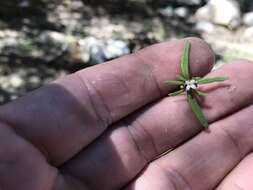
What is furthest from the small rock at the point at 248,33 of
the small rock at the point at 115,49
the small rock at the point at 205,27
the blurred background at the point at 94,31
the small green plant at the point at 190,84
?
the small green plant at the point at 190,84

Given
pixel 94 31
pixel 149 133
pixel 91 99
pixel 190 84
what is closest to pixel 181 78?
pixel 190 84

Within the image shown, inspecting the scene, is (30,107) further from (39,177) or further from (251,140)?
(251,140)

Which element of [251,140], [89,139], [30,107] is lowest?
[251,140]

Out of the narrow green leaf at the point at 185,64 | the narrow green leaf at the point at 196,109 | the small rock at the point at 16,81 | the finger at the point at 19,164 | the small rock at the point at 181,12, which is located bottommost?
the small rock at the point at 16,81

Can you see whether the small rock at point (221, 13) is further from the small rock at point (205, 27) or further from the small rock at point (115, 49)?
the small rock at point (115, 49)

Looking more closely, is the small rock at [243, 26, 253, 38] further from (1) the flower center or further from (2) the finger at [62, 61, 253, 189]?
(1) the flower center

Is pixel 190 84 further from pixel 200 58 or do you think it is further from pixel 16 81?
pixel 16 81

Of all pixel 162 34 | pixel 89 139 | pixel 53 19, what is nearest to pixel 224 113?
pixel 89 139
